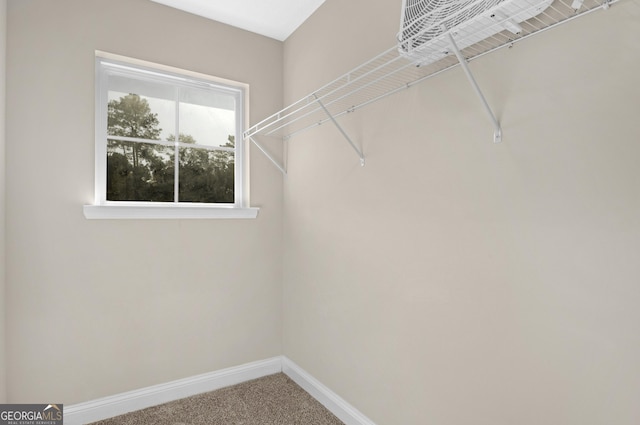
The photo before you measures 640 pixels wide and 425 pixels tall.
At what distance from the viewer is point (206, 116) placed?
89.6 inches

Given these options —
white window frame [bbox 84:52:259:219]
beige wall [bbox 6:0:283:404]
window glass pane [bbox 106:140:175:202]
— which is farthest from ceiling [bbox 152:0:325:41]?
window glass pane [bbox 106:140:175:202]

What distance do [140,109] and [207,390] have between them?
5.78ft

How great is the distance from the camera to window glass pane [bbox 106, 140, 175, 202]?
199 centimetres

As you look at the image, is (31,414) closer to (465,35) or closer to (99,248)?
(99,248)

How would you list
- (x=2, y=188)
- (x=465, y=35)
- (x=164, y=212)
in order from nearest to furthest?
(x=465, y=35) < (x=2, y=188) < (x=164, y=212)

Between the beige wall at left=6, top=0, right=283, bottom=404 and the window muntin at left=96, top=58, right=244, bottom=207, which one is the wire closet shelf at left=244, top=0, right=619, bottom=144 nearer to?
the window muntin at left=96, top=58, right=244, bottom=207

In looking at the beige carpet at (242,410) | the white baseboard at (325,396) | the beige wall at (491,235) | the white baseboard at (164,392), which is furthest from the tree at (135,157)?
the white baseboard at (325,396)

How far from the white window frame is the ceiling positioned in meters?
0.37

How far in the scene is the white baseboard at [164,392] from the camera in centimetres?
183

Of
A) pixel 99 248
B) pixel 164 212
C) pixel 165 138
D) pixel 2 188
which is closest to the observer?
pixel 2 188

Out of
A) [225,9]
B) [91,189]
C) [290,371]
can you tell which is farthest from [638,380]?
[225,9]

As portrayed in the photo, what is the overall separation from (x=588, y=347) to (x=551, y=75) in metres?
0.75

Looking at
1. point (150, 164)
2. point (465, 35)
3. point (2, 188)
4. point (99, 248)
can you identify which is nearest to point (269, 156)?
point (150, 164)

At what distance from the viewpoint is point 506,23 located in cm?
100
